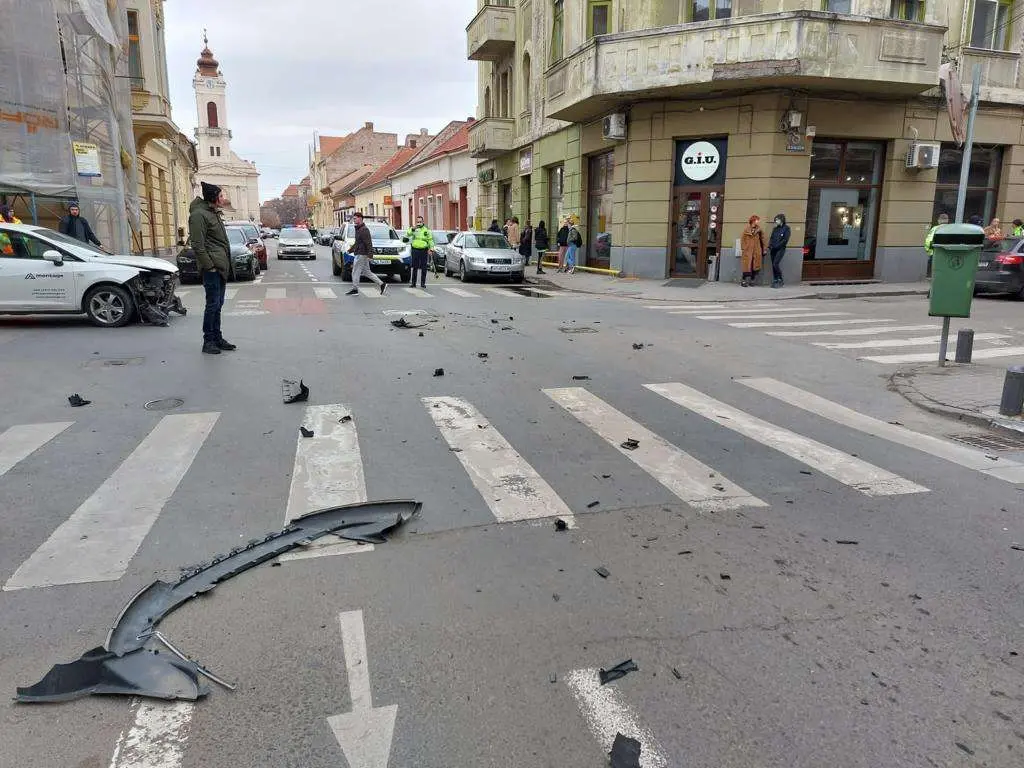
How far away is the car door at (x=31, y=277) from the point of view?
1142 centimetres

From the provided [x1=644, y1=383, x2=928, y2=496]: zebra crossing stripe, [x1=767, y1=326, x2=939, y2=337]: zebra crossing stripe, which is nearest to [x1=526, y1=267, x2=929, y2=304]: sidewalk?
[x1=767, y1=326, x2=939, y2=337]: zebra crossing stripe

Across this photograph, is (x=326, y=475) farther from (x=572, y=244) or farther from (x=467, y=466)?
(x=572, y=244)

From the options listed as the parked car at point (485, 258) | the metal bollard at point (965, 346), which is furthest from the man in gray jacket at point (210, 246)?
the parked car at point (485, 258)

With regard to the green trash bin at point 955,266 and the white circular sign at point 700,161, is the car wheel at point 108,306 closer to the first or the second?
the green trash bin at point 955,266

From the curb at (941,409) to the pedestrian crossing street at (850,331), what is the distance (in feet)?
4.59

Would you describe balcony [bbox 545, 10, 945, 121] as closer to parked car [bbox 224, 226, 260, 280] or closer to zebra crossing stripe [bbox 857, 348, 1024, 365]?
zebra crossing stripe [bbox 857, 348, 1024, 365]

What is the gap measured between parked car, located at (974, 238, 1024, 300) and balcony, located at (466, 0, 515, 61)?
20253 millimetres

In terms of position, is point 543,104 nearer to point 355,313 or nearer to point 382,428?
point 355,313

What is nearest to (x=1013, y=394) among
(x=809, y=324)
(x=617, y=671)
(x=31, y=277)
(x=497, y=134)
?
(x=617, y=671)

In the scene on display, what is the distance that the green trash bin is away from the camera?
8.35 meters

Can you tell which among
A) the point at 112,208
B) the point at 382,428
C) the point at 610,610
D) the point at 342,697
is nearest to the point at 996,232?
the point at 382,428

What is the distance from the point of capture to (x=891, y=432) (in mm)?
6688

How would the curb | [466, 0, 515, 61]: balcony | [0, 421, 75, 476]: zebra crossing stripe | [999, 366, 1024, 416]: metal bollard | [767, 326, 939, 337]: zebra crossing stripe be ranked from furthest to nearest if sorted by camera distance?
[466, 0, 515, 61]: balcony
[767, 326, 939, 337]: zebra crossing stripe
[999, 366, 1024, 416]: metal bollard
the curb
[0, 421, 75, 476]: zebra crossing stripe

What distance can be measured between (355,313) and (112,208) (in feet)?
35.7
